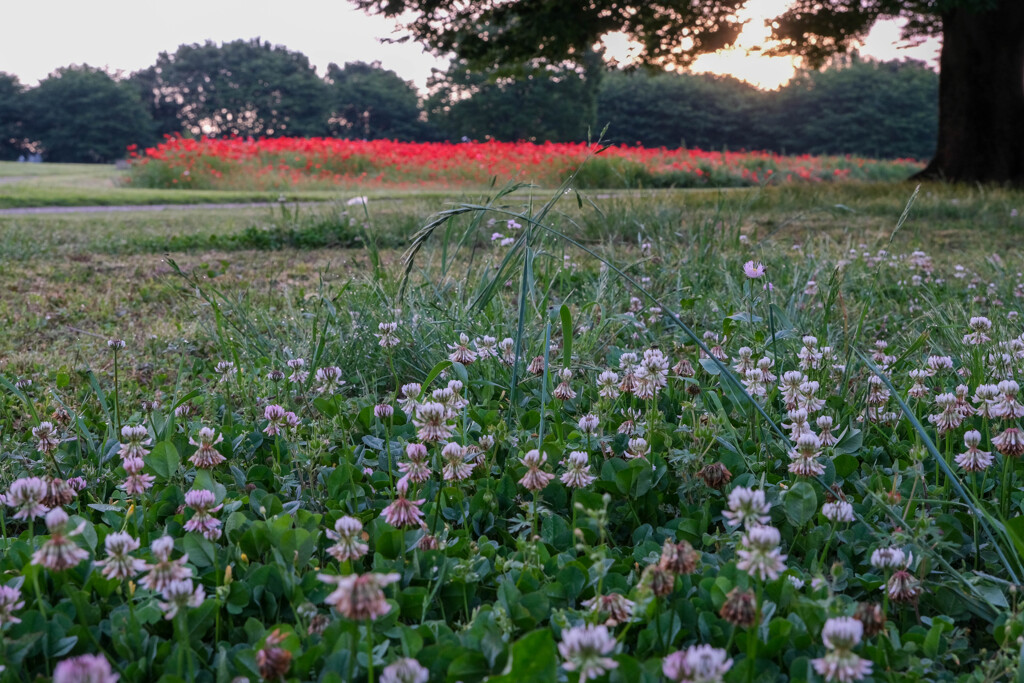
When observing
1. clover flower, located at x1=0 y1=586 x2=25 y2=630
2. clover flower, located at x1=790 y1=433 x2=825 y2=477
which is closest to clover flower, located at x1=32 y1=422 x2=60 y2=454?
clover flower, located at x1=0 y1=586 x2=25 y2=630

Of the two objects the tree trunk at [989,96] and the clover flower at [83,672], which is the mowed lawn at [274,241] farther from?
the tree trunk at [989,96]

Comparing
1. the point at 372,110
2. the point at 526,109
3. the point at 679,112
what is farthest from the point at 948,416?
the point at 372,110

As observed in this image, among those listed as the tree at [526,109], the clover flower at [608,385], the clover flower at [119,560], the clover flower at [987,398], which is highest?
the tree at [526,109]

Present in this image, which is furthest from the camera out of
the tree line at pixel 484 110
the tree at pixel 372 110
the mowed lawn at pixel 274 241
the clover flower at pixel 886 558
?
the tree at pixel 372 110

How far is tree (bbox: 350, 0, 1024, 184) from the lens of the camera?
10133 mm

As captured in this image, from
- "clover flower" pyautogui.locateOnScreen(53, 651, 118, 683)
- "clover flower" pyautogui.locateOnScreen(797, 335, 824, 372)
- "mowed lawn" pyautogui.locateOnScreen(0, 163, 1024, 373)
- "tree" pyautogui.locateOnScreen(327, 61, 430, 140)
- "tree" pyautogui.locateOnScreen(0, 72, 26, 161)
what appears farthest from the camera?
"tree" pyautogui.locateOnScreen(327, 61, 430, 140)

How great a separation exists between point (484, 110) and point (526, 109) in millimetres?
2209

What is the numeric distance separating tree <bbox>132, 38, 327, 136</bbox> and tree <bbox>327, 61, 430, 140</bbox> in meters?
1.42

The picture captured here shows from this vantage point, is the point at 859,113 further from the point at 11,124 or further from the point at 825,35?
the point at 11,124

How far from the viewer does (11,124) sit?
46.1m

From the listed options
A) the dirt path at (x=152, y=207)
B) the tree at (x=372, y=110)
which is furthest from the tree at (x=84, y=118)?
the dirt path at (x=152, y=207)

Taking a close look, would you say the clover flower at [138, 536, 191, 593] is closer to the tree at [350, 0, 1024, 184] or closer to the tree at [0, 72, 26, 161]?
the tree at [350, 0, 1024, 184]

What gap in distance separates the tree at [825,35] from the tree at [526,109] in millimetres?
26516

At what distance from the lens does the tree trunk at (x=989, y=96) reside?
10.8m
